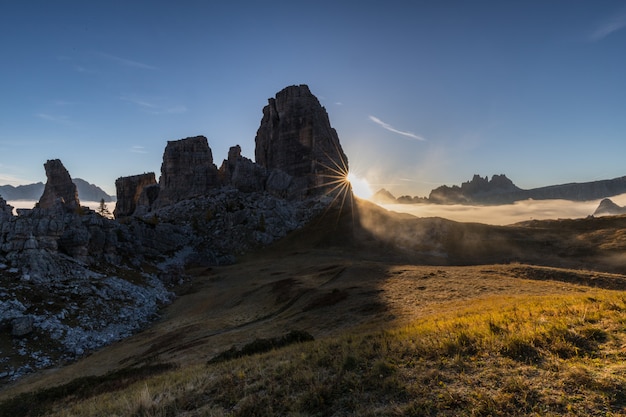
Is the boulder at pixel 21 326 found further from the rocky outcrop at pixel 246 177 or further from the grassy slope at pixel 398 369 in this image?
the rocky outcrop at pixel 246 177

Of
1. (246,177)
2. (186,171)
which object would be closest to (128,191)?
(186,171)

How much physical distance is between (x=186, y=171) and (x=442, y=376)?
7037 inches

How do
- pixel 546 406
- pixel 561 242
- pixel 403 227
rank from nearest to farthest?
pixel 546 406 < pixel 561 242 < pixel 403 227

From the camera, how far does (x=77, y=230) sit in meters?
55.8

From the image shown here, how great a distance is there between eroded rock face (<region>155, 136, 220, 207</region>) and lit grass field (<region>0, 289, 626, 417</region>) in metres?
160

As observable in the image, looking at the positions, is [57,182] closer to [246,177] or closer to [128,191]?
[128,191]

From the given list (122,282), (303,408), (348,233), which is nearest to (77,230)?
(122,282)

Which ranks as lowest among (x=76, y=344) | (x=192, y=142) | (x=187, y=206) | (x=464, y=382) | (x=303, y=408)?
(x=76, y=344)

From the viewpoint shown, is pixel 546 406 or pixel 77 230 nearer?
pixel 546 406

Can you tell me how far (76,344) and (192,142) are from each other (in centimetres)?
15825

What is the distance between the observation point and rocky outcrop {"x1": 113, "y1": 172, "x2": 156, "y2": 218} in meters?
190

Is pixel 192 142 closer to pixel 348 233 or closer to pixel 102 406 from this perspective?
pixel 348 233

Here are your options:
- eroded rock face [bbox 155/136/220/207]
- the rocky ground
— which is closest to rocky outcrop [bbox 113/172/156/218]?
eroded rock face [bbox 155/136/220/207]

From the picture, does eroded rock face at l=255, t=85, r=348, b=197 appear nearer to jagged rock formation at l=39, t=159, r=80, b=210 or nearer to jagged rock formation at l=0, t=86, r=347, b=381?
jagged rock formation at l=0, t=86, r=347, b=381
